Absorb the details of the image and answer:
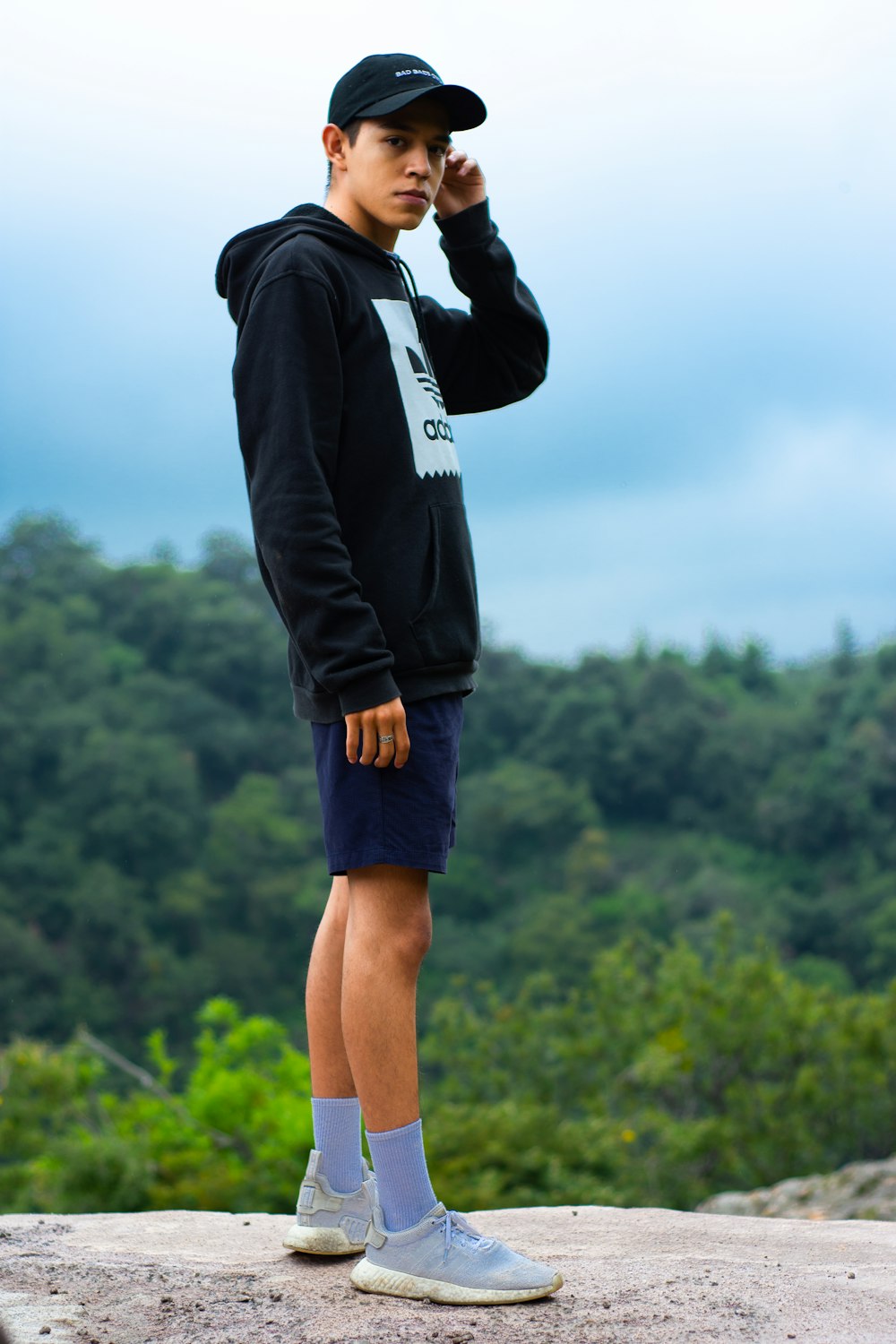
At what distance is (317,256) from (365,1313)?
1.27m

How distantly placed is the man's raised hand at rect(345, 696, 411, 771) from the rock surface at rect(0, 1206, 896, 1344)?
2.10ft

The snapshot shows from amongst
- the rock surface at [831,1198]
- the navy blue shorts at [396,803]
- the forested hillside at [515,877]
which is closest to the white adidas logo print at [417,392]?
the navy blue shorts at [396,803]

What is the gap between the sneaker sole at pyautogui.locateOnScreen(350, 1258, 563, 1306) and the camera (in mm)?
1738

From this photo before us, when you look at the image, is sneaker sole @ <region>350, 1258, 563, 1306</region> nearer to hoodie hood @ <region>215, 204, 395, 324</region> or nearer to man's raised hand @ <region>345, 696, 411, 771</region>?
man's raised hand @ <region>345, 696, 411, 771</region>

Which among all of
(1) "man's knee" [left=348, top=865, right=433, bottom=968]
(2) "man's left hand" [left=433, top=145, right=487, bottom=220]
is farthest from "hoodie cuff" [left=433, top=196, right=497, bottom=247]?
(1) "man's knee" [left=348, top=865, right=433, bottom=968]

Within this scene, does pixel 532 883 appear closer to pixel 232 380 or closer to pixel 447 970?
pixel 447 970

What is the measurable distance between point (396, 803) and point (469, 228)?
859 millimetres

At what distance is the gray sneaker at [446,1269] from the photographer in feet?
5.73

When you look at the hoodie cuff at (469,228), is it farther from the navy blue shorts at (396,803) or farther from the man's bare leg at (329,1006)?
the man's bare leg at (329,1006)

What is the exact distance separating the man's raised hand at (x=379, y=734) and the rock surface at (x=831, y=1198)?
3.88m

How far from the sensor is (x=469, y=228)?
2070 mm

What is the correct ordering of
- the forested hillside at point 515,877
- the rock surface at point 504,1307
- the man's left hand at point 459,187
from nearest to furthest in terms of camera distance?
the rock surface at point 504,1307
the man's left hand at point 459,187
the forested hillside at point 515,877

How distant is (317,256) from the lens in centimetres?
181

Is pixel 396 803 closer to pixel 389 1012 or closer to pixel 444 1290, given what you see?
pixel 389 1012
